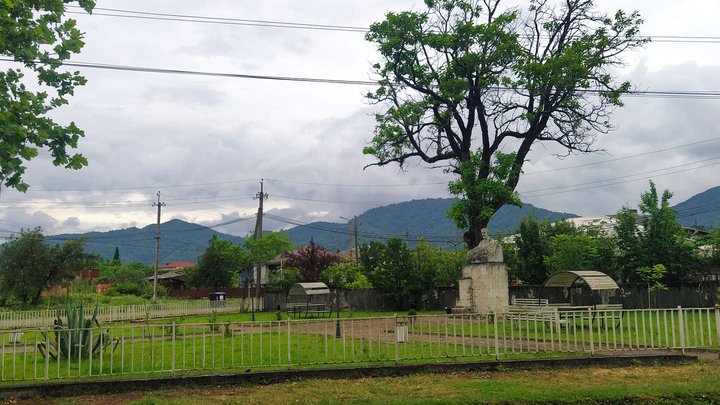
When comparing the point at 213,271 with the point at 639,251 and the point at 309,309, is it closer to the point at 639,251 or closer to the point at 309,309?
the point at 309,309

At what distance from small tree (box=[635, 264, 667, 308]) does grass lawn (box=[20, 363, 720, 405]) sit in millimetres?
19846

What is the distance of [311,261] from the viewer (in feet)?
160

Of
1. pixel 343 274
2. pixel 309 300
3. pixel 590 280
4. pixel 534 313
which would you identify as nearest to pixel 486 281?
pixel 590 280

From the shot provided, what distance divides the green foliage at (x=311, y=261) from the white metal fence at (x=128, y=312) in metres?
4.94

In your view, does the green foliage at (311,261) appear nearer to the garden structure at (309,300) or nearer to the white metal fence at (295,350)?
the garden structure at (309,300)

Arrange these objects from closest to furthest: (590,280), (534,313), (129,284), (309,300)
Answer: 1. (534,313)
2. (590,280)
3. (309,300)
4. (129,284)

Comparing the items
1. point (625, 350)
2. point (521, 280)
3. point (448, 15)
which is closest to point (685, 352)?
point (625, 350)

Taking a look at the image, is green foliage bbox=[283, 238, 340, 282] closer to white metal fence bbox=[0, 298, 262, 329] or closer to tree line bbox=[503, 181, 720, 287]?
white metal fence bbox=[0, 298, 262, 329]

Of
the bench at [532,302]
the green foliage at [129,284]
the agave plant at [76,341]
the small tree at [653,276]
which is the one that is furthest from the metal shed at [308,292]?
the green foliage at [129,284]

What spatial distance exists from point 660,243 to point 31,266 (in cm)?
4132

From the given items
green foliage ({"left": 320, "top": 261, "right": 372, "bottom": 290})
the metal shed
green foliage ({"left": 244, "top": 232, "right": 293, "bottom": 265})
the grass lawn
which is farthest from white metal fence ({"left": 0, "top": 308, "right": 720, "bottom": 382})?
green foliage ({"left": 320, "top": 261, "right": 372, "bottom": 290})

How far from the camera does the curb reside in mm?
9258

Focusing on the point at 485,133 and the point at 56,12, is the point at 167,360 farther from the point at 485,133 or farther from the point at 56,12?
the point at 485,133

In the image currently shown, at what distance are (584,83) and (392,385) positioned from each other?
2137cm
